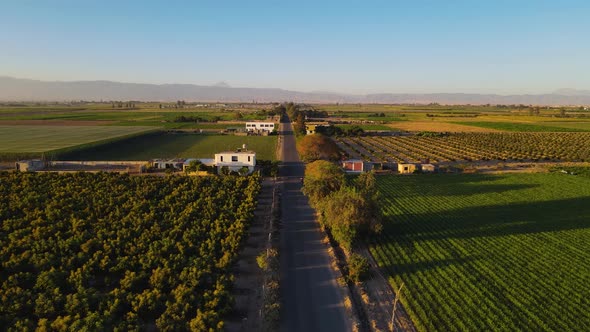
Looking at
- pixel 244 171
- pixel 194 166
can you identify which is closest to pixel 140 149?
pixel 194 166

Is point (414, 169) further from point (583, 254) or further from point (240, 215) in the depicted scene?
point (240, 215)

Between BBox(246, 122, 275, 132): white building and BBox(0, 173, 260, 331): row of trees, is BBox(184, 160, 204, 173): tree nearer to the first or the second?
BBox(0, 173, 260, 331): row of trees

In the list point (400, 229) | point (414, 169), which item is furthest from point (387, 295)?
point (414, 169)

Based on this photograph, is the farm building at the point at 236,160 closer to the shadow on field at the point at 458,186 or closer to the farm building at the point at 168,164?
the farm building at the point at 168,164

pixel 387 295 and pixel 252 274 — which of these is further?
pixel 252 274

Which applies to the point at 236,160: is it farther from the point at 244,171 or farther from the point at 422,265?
the point at 422,265

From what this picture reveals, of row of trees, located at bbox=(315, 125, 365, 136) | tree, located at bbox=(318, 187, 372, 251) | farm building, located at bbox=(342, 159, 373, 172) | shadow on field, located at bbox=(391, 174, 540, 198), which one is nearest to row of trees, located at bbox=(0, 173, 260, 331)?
tree, located at bbox=(318, 187, 372, 251)
